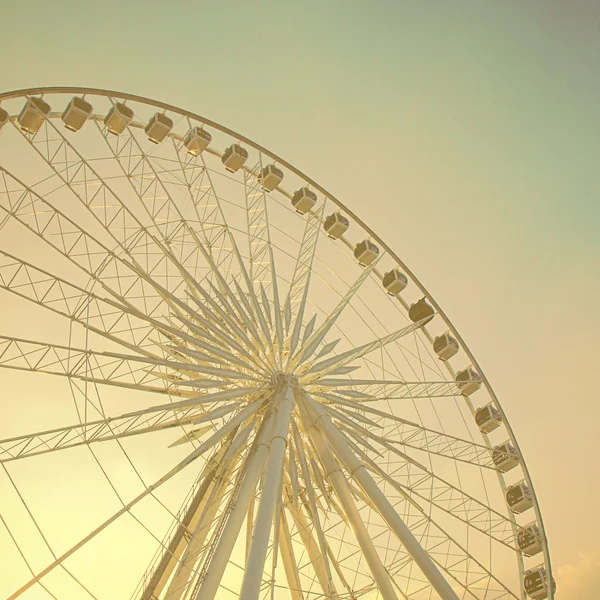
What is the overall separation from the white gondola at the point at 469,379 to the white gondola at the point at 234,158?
394 inches

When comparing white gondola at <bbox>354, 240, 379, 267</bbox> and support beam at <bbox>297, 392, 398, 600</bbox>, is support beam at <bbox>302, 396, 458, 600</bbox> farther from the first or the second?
white gondola at <bbox>354, 240, 379, 267</bbox>

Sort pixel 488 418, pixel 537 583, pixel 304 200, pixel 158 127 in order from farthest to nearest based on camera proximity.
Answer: pixel 304 200
pixel 488 418
pixel 158 127
pixel 537 583

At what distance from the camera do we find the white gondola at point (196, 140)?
60.7 feet

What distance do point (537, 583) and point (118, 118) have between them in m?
17.9

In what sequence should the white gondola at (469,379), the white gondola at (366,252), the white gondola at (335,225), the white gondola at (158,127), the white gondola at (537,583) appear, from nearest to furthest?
the white gondola at (537,583)
the white gondola at (158,127)
the white gondola at (469,379)
the white gondola at (335,225)
the white gondola at (366,252)

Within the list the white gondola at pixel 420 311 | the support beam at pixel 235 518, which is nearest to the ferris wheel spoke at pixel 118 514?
the support beam at pixel 235 518

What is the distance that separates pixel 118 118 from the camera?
17422mm

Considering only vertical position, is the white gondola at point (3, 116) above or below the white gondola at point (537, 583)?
above

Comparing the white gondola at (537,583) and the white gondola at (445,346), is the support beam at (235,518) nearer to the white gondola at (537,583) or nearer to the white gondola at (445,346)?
the white gondola at (445,346)

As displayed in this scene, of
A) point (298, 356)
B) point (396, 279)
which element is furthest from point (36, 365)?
point (396, 279)

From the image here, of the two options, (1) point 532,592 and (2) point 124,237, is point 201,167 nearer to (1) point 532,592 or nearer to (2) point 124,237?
(2) point 124,237

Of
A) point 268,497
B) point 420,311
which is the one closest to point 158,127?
point 420,311

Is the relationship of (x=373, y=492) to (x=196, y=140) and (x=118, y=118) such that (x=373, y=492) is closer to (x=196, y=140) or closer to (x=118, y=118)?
(x=196, y=140)

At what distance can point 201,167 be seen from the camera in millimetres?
17594
